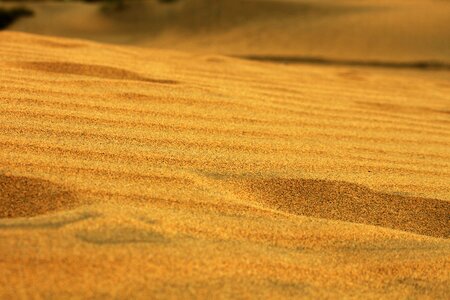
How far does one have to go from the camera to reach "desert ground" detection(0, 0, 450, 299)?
4.70 feet

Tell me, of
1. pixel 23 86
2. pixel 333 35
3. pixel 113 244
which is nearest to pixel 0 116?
pixel 23 86

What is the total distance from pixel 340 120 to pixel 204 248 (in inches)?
63.6

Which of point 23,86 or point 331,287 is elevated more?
point 23,86

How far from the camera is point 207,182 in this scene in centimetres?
198

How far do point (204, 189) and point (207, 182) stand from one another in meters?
0.07

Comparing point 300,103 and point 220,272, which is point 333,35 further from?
point 220,272

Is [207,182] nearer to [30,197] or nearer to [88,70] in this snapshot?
[30,197]

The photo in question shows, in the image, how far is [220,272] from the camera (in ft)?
4.76

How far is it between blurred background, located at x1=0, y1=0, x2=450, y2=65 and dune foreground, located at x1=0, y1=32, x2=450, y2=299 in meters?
5.29

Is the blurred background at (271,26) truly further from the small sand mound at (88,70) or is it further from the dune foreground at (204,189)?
the dune foreground at (204,189)

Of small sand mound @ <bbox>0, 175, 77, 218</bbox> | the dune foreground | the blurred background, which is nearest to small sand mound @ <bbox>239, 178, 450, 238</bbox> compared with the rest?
the dune foreground

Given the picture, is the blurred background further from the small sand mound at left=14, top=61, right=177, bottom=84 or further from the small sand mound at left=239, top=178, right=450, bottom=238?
the small sand mound at left=239, top=178, right=450, bottom=238

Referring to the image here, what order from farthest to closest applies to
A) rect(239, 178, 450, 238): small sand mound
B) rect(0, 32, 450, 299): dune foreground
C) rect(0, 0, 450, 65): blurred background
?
rect(0, 0, 450, 65): blurred background < rect(239, 178, 450, 238): small sand mound < rect(0, 32, 450, 299): dune foreground

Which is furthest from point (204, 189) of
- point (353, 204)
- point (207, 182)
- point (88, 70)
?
point (88, 70)
